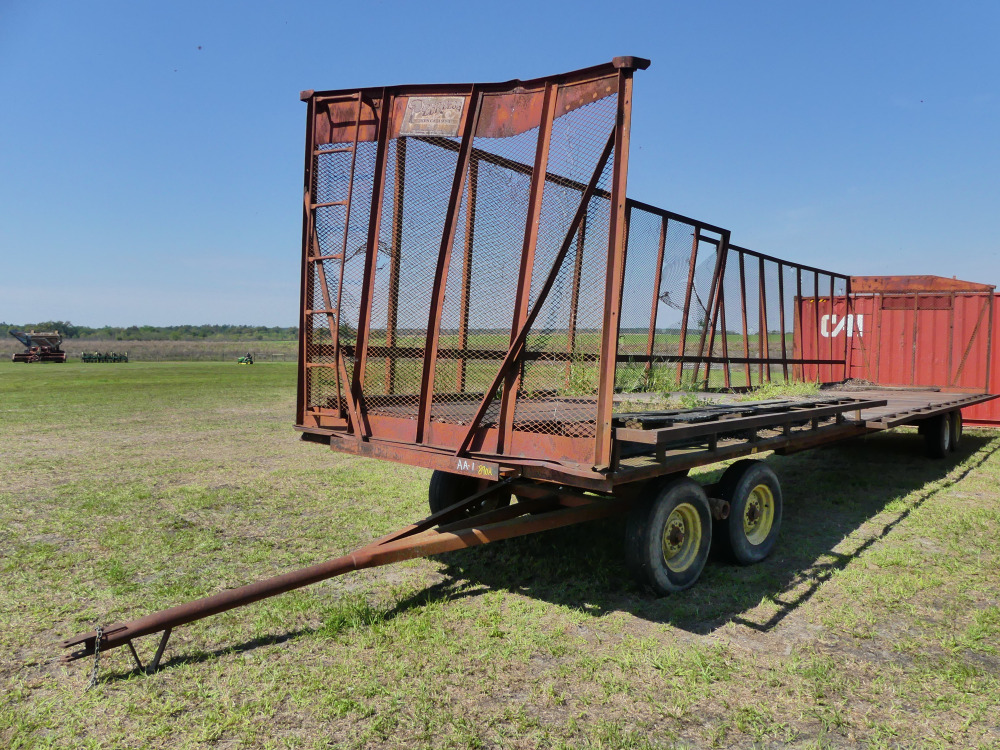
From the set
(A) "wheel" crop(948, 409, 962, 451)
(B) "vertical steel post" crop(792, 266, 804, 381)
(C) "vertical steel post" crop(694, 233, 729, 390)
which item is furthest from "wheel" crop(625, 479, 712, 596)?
(A) "wheel" crop(948, 409, 962, 451)

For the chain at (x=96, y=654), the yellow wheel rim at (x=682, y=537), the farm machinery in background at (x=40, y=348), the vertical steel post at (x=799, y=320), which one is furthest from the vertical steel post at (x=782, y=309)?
the farm machinery in background at (x=40, y=348)

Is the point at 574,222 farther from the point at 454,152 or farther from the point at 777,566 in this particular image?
the point at 777,566

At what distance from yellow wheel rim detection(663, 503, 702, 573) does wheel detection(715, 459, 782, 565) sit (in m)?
0.35

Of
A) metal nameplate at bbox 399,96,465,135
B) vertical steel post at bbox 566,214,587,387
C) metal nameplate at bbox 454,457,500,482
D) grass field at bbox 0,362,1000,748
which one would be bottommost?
grass field at bbox 0,362,1000,748

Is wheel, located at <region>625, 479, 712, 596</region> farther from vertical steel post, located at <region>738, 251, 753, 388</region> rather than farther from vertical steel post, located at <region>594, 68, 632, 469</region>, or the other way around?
vertical steel post, located at <region>738, 251, 753, 388</region>

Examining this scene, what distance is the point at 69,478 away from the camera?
338 inches

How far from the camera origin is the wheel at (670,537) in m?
4.48

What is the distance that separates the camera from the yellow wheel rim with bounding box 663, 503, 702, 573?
477 centimetres

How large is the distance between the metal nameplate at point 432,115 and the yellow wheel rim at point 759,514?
376cm

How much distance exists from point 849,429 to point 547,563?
12.5ft

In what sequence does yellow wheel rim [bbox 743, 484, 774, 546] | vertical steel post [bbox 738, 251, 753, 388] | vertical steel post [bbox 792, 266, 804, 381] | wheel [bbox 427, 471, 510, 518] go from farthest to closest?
vertical steel post [bbox 792, 266, 804, 381]
vertical steel post [bbox 738, 251, 753, 388]
wheel [bbox 427, 471, 510, 518]
yellow wheel rim [bbox 743, 484, 774, 546]

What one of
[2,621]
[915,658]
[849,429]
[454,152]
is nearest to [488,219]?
[454,152]

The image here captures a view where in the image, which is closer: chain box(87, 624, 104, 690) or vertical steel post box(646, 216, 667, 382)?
chain box(87, 624, 104, 690)

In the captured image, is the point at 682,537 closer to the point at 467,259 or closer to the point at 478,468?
the point at 478,468
